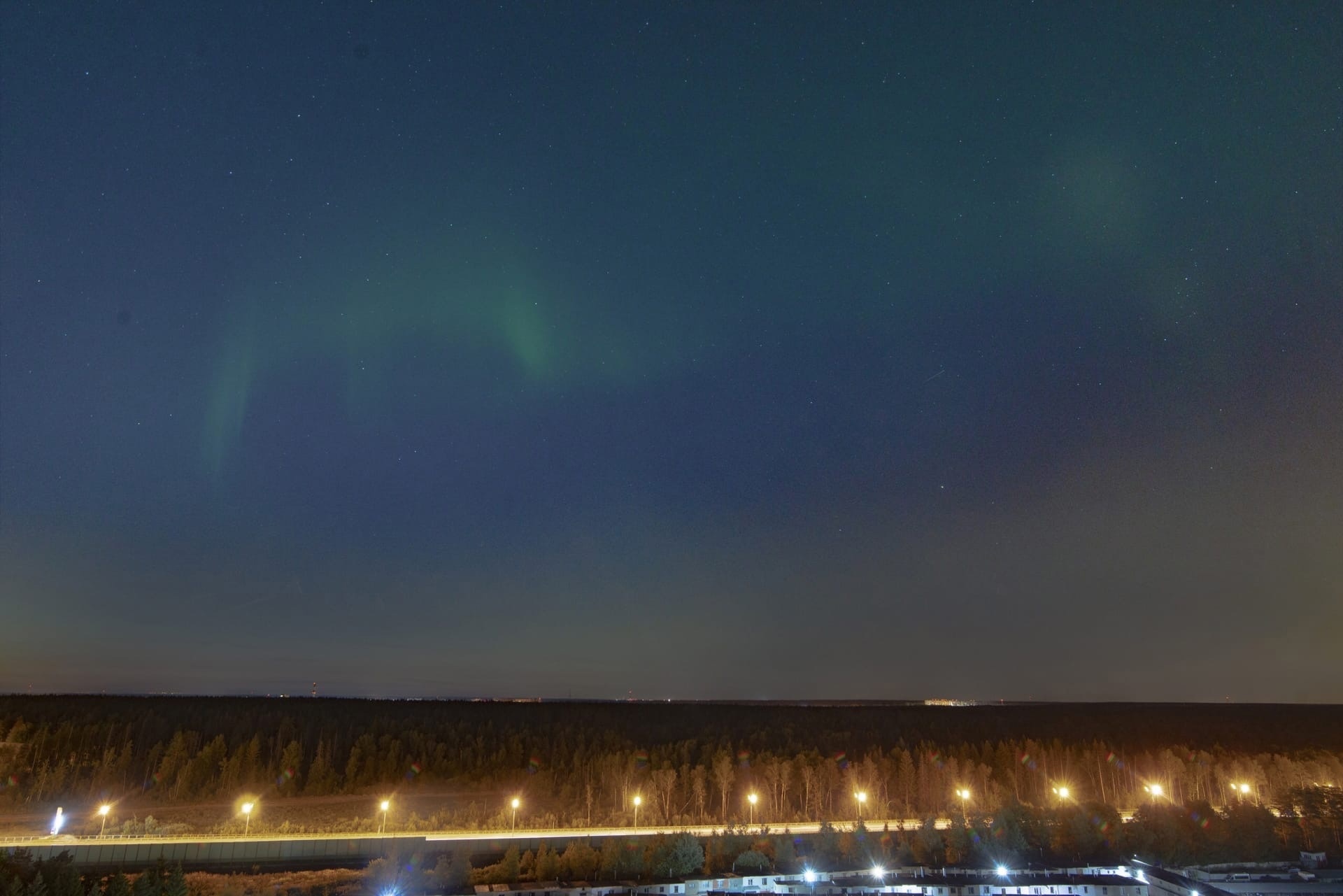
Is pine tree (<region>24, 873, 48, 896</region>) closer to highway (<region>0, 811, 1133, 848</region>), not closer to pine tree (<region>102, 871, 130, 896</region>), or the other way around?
pine tree (<region>102, 871, 130, 896</region>)

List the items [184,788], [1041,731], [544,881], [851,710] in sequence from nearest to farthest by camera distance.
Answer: [544,881] < [184,788] < [1041,731] < [851,710]

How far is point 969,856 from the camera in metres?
45.6

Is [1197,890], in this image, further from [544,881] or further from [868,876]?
[544,881]

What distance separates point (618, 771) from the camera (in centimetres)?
7600

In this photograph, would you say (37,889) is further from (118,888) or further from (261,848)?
(261,848)

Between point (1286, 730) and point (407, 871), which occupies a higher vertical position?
point (1286, 730)

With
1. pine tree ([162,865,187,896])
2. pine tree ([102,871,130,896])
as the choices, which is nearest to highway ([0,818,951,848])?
pine tree ([162,865,187,896])

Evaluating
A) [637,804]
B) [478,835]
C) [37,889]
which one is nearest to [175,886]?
[37,889]

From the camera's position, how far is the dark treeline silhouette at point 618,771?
67.7 meters

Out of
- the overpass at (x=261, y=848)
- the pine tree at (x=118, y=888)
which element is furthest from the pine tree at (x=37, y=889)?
the overpass at (x=261, y=848)

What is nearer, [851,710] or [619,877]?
[619,877]

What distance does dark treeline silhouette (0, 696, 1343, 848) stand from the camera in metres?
67.7

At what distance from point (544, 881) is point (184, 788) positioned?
1876 inches

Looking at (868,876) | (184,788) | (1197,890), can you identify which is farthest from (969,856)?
(184,788)
